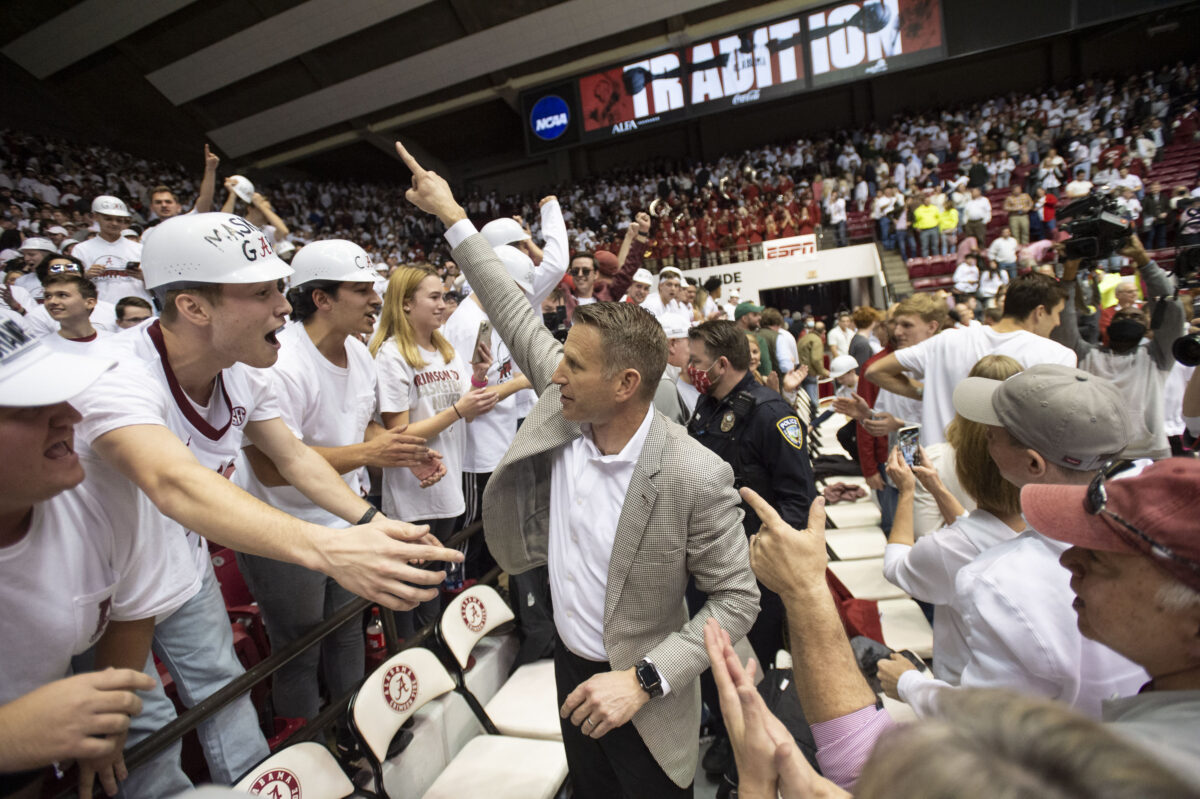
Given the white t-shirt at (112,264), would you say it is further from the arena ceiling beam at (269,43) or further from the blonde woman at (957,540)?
the arena ceiling beam at (269,43)

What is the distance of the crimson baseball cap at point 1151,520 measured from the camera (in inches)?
30.4

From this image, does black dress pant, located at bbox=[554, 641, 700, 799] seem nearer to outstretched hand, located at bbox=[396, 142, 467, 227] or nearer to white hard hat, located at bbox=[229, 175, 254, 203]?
outstretched hand, located at bbox=[396, 142, 467, 227]

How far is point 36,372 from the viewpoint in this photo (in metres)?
0.95

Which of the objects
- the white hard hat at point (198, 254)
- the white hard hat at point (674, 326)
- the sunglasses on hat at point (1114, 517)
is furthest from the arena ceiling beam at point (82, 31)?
the sunglasses on hat at point (1114, 517)

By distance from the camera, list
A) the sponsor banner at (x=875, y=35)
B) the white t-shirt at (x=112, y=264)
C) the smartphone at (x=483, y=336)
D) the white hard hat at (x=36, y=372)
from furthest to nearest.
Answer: the sponsor banner at (x=875, y=35) → the white t-shirt at (x=112, y=264) → the smartphone at (x=483, y=336) → the white hard hat at (x=36, y=372)

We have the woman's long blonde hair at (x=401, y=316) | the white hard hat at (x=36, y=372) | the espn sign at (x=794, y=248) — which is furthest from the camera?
the espn sign at (x=794, y=248)

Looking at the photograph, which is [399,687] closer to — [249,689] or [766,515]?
[249,689]

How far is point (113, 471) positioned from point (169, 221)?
700 mm

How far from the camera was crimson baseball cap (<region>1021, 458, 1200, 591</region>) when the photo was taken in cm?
77

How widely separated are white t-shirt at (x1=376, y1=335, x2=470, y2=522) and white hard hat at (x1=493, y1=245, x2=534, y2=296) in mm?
603

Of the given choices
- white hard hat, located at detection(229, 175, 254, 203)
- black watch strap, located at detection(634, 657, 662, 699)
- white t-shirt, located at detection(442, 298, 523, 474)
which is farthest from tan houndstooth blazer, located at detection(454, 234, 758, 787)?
white hard hat, located at detection(229, 175, 254, 203)

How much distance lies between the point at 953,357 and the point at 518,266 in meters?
2.28

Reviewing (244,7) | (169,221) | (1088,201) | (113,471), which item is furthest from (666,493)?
(244,7)

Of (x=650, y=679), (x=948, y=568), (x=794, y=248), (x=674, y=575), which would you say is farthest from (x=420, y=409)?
(x=794, y=248)
